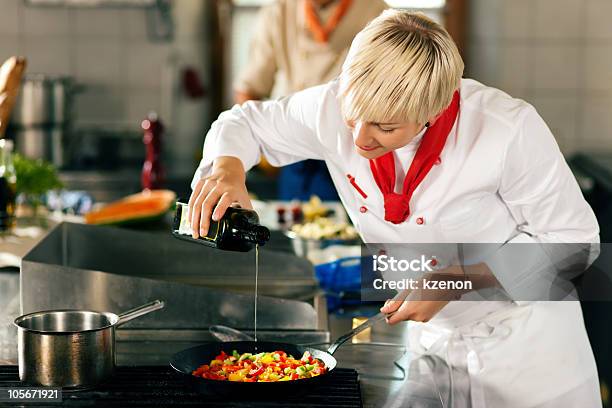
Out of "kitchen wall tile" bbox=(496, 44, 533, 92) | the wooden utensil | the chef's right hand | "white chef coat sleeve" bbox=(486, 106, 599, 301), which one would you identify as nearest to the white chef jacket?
"white chef coat sleeve" bbox=(486, 106, 599, 301)

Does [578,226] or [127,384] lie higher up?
[578,226]

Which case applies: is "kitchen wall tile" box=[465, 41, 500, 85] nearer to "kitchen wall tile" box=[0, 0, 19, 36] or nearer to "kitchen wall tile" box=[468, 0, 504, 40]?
"kitchen wall tile" box=[468, 0, 504, 40]

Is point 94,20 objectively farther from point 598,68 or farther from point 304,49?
point 598,68

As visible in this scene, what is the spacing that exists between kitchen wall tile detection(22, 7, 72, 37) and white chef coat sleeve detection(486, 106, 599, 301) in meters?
3.12

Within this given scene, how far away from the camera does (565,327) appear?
5.63 ft

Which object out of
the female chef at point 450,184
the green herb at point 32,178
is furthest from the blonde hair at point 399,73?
the green herb at point 32,178

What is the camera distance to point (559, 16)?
163 inches

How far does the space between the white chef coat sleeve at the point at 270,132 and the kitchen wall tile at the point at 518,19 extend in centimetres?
256

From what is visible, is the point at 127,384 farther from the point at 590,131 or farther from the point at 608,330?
the point at 590,131

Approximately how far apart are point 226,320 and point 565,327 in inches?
25.5

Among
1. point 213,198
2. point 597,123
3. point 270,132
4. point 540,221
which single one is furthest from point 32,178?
point 597,123

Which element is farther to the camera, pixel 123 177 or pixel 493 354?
pixel 123 177

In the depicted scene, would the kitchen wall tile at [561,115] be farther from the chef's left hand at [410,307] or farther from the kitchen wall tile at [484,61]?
the chef's left hand at [410,307]

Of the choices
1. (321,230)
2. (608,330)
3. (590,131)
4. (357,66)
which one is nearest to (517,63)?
(590,131)
